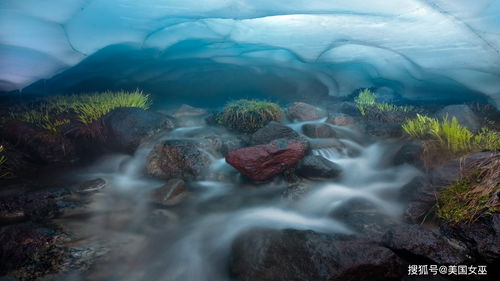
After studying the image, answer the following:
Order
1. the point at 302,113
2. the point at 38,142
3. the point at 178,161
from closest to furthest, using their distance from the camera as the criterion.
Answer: the point at 178,161
the point at 38,142
the point at 302,113

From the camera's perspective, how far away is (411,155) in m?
4.88

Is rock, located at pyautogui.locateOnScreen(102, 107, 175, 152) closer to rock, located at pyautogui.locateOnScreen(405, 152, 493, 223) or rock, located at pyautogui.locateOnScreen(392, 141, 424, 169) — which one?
rock, located at pyautogui.locateOnScreen(392, 141, 424, 169)

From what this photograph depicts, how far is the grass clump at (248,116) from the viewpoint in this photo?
7414 millimetres

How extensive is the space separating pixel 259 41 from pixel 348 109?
4353mm

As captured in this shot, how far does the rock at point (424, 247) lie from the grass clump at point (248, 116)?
5062 mm

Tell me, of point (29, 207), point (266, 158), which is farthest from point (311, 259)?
point (29, 207)

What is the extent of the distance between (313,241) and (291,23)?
597 centimetres

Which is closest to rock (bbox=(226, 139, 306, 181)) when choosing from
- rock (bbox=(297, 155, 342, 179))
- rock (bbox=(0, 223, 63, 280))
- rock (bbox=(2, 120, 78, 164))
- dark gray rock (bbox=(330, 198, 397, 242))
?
rock (bbox=(297, 155, 342, 179))

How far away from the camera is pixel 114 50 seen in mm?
8117

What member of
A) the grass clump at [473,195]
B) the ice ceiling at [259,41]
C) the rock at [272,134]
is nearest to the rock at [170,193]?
the rock at [272,134]

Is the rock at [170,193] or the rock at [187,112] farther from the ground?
the rock at [187,112]

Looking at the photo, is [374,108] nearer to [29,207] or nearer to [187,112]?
[187,112]

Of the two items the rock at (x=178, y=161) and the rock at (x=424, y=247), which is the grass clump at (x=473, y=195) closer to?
the rock at (x=424, y=247)

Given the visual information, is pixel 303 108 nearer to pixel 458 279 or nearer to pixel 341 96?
pixel 341 96
